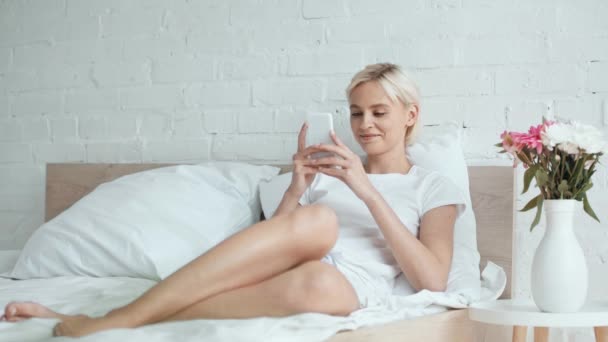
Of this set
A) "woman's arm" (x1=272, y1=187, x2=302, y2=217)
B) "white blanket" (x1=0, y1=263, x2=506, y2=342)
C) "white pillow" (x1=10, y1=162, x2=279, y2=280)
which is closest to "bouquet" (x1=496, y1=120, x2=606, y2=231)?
"white blanket" (x1=0, y1=263, x2=506, y2=342)

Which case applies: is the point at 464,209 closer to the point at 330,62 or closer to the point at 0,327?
the point at 330,62

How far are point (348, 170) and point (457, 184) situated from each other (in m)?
0.39

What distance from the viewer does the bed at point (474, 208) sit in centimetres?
155

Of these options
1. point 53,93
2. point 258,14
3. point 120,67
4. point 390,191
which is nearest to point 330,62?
point 258,14

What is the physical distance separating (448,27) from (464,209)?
64cm

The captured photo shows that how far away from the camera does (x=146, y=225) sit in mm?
2143

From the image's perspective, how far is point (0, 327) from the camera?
1464mm

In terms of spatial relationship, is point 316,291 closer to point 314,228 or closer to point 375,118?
point 314,228

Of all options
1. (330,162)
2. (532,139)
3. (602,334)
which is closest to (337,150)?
(330,162)

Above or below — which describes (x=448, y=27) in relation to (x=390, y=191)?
above

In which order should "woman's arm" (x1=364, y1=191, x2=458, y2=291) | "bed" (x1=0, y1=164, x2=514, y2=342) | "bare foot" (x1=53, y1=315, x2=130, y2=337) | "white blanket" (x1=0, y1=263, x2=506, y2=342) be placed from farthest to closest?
"woman's arm" (x1=364, y1=191, x2=458, y2=291) → "bed" (x1=0, y1=164, x2=514, y2=342) → "bare foot" (x1=53, y1=315, x2=130, y2=337) → "white blanket" (x1=0, y1=263, x2=506, y2=342)

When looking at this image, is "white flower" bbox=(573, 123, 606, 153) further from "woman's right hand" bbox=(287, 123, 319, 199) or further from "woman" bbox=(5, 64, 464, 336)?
"woman's right hand" bbox=(287, 123, 319, 199)

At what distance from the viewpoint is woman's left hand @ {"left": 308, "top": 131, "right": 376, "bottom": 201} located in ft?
6.14

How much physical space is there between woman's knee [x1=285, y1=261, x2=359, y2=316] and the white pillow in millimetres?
669
